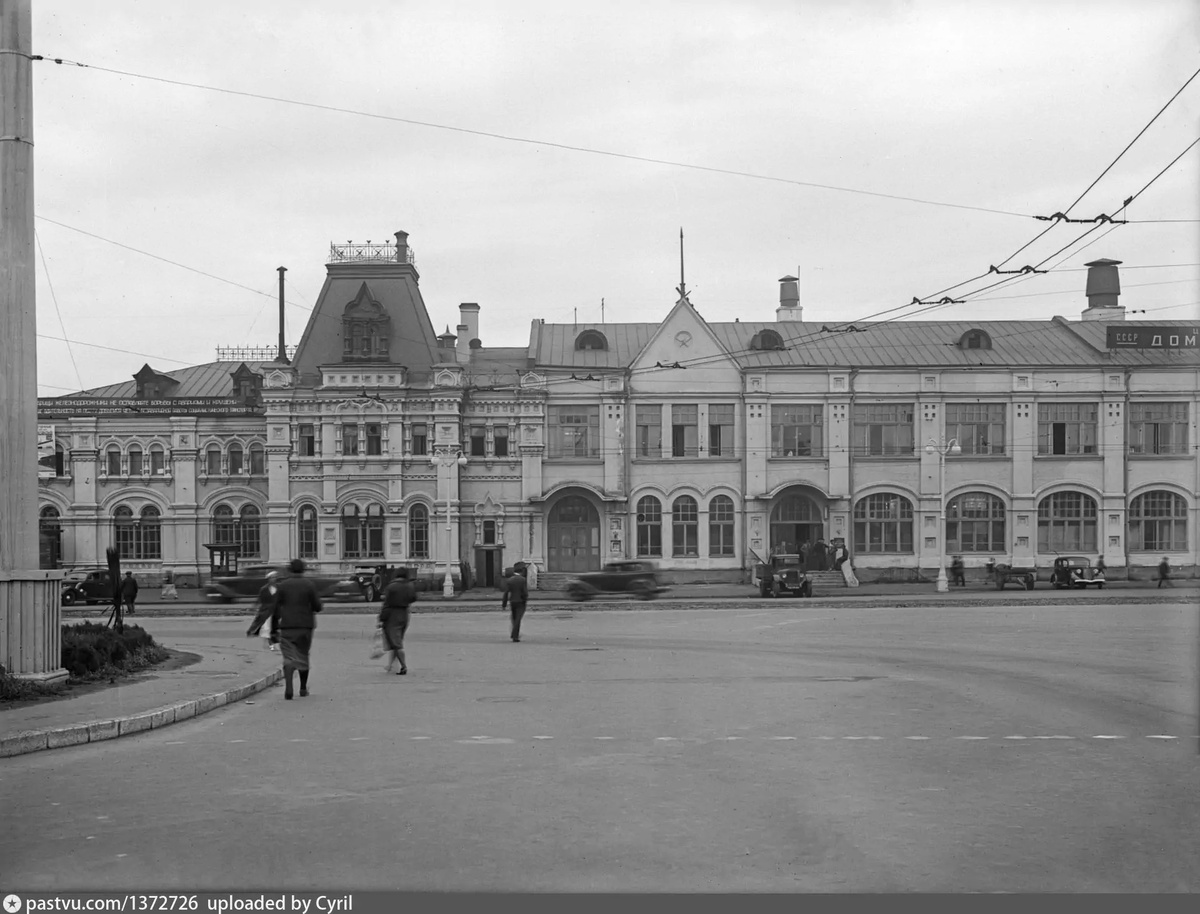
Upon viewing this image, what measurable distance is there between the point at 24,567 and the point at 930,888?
39.8 ft

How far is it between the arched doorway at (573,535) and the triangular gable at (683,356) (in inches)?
245

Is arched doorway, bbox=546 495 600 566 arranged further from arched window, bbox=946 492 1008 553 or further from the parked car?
the parked car

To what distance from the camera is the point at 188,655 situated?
67.9ft

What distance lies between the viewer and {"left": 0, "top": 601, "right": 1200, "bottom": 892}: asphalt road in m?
7.13

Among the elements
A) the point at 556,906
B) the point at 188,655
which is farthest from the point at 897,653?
the point at 556,906

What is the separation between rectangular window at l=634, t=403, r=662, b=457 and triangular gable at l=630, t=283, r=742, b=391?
1.31 meters

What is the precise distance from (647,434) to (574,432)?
11.2 ft

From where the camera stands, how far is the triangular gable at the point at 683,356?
56531 millimetres

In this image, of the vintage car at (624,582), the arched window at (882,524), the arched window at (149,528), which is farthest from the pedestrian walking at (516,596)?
the arched window at (149,528)

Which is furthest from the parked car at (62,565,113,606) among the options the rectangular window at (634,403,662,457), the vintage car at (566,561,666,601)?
the rectangular window at (634,403,662,457)

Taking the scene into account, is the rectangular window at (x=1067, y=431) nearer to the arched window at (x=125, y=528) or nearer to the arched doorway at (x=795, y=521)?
the arched doorway at (x=795, y=521)

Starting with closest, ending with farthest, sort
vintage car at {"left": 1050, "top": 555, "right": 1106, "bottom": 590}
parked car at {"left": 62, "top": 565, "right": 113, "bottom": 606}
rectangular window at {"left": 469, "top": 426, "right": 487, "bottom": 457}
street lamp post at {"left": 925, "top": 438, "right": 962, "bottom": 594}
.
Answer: street lamp post at {"left": 925, "top": 438, "right": 962, "bottom": 594} → parked car at {"left": 62, "top": 565, "right": 113, "bottom": 606} → vintage car at {"left": 1050, "top": 555, "right": 1106, "bottom": 590} → rectangular window at {"left": 469, "top": 426, "right": 487, "bottom": 457}

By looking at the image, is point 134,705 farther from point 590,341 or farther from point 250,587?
point 590,341

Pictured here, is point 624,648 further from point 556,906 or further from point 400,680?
point 556,906
